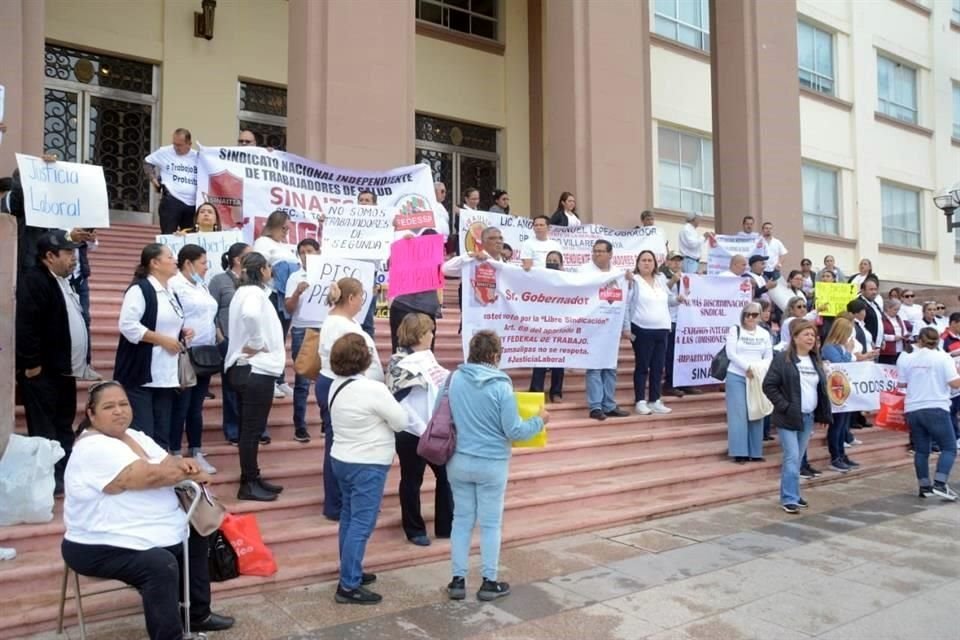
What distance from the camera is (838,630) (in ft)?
15.0

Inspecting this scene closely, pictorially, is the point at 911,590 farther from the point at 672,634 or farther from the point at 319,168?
the point at 319,168

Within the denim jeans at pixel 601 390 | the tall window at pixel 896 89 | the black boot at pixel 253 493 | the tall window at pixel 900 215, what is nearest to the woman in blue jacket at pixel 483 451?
the black boot at pixel 253 493

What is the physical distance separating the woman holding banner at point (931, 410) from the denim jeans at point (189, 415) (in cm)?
703

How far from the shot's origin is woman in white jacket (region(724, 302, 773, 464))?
28.3 ft

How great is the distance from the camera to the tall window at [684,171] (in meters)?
19.7

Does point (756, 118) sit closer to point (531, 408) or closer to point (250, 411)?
point (531, 408)

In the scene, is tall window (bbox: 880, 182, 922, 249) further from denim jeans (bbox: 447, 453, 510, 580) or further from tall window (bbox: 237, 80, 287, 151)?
denim jeans (bbox: 447, 453, 510, 580)

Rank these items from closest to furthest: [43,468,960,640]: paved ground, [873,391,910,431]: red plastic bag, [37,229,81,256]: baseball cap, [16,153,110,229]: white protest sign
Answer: [43,468,960,640]: paved ground < [37,229,81,256]: baseball cap < [16,153,110,229]: white protest sign < [873,391,910,431]: red plastic bag

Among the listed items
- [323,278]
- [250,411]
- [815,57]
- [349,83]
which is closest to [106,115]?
[349,83]

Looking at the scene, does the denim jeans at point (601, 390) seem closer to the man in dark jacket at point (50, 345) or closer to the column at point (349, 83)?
the column at point (349, 83)

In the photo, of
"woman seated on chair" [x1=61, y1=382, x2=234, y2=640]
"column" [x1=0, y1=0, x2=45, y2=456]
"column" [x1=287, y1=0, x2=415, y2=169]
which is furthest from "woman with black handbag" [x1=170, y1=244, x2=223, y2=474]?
"column" [x1=287, y1=0, x2=415, y2=169]

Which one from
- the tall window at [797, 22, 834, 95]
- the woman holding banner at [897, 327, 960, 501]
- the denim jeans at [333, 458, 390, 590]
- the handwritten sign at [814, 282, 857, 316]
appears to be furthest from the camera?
the tall window at [797, 22, 834, 95]

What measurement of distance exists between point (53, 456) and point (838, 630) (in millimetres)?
5034

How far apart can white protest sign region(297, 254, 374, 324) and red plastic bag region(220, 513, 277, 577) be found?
2.41m
